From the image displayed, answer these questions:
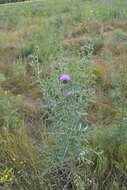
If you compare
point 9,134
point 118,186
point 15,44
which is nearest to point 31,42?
point 15,44

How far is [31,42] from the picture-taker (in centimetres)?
414

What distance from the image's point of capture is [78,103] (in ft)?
5.52

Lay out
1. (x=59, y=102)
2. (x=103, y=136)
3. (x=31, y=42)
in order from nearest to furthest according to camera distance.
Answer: (x=59, y=102), (x=103, y=136), (x=31, y=42)

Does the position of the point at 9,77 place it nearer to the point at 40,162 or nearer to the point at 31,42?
the point at 31,42

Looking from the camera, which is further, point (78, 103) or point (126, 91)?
point (126, 91)

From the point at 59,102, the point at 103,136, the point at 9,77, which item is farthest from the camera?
the point at 9,77

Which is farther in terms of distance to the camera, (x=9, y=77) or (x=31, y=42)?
(x=31, y=42)

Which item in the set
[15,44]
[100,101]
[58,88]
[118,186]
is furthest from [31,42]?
[118,186]

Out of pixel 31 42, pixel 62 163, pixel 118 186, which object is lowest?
pixel 118 186

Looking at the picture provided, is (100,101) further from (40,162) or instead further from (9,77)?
(9,77)

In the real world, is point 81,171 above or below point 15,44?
below

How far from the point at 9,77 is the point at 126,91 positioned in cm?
145

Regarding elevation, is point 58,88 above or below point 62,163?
above

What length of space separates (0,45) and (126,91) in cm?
247
